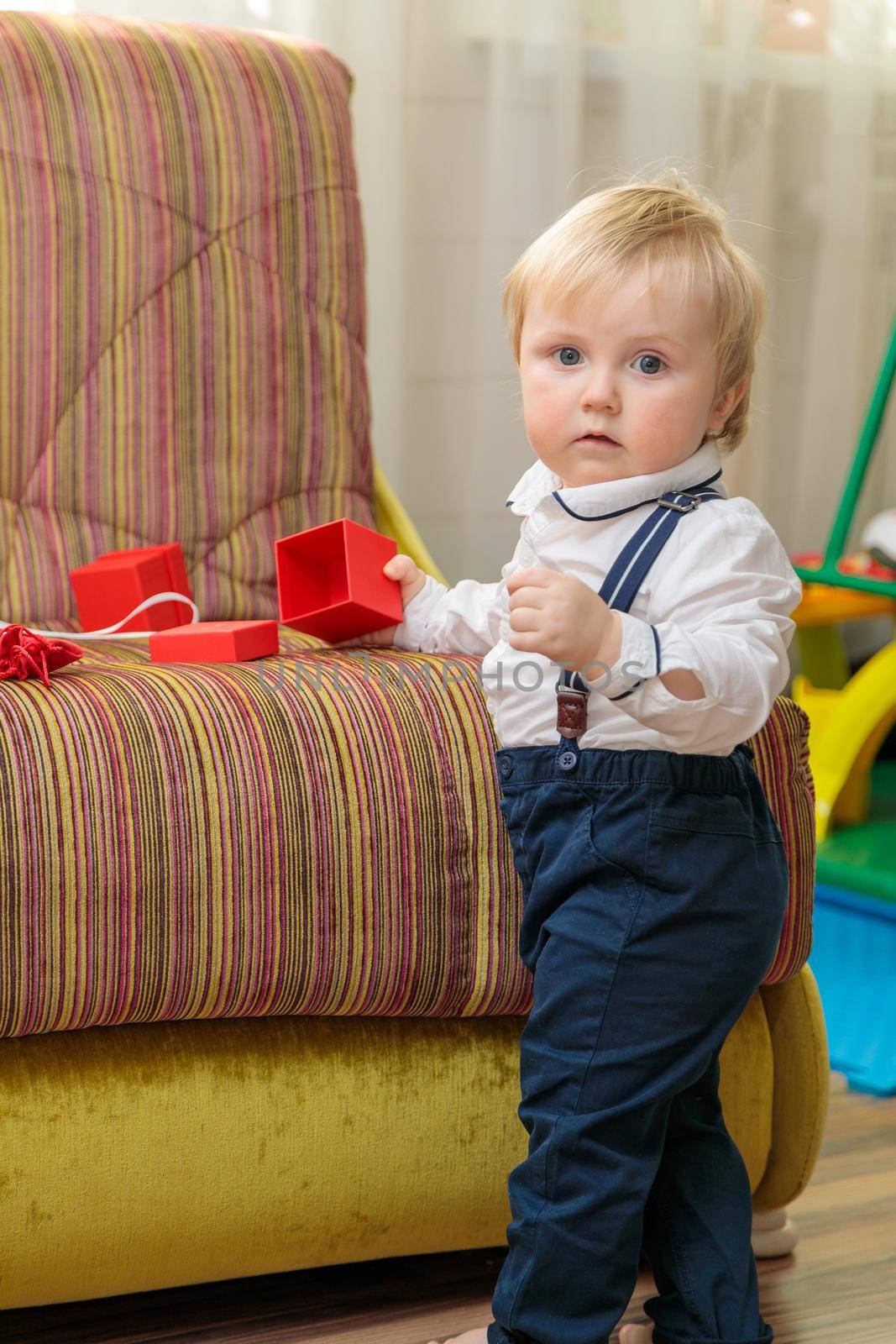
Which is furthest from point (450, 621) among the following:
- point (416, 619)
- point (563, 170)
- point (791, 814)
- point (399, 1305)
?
point (563, 170)

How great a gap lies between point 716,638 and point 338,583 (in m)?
0.39

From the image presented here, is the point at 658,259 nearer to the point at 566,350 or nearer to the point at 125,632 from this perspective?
the point at 566,350

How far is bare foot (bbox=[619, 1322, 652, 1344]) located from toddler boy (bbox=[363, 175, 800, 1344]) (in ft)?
0.17

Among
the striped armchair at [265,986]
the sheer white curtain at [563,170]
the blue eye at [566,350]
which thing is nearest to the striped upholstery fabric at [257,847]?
the striped armchair at [265,986]

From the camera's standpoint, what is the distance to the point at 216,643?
1.00 meters

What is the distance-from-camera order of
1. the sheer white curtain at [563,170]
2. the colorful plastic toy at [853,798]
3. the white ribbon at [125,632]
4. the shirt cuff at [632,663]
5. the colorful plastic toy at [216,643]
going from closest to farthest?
the shirt cuff at [632,663] < the colorful plastic toy at [216,643] < the white ribbon at [125,632] < the colorful plastic toy at [853,798] < the sheer white curtain at [563,170]

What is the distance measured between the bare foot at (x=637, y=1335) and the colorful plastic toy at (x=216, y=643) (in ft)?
1.69

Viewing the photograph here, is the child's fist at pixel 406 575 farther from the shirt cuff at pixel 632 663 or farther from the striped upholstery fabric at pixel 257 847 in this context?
the shirt cuff at pixel 632 663

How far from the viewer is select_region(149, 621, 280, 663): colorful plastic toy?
1000 millimetres

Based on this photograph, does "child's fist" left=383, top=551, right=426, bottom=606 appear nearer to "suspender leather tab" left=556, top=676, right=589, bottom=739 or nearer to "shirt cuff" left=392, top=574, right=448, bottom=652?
"shirt cuff" left=392, top=574, right=448, bottom=652

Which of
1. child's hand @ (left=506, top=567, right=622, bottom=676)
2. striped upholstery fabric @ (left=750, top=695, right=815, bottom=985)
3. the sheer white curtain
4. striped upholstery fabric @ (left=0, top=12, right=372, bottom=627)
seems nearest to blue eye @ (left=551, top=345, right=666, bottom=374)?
child's hand @ (left=506, top=567, right=622, bottom=676)

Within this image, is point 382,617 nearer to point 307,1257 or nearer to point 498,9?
point 307,1257

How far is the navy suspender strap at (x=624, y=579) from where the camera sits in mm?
824

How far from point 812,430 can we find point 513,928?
1.52 m
